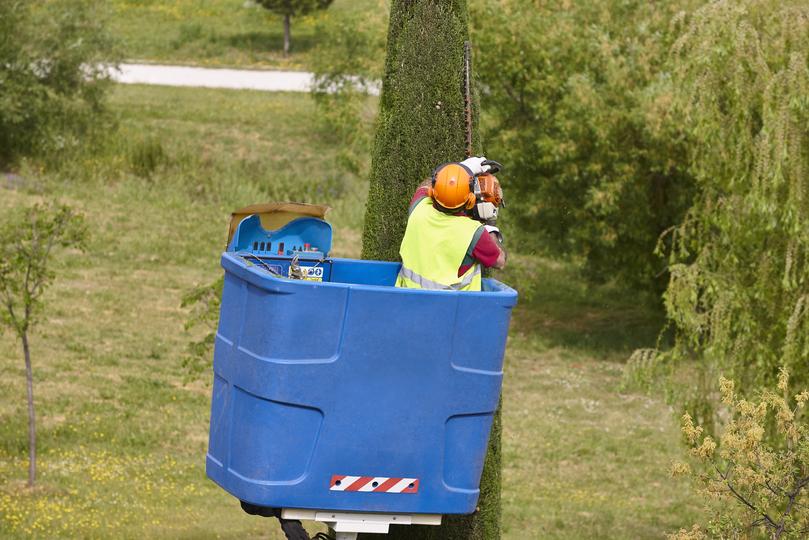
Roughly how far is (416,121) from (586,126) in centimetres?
1277

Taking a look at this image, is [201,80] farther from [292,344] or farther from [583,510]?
[292,344]

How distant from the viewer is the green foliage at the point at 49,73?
2677 centimetres

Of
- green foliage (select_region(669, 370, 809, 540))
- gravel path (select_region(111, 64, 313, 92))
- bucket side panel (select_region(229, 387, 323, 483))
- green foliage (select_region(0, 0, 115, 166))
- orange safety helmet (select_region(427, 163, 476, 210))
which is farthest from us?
gravel path (select_region(111, 64, 313, 92))

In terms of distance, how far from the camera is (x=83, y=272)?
22.4 m

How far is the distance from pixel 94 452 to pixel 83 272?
8.21 meters

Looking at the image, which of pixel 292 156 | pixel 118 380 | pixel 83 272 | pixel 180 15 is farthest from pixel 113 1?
pixel 118 380

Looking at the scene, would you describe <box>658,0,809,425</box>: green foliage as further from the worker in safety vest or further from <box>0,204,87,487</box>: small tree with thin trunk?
<box>0,204,87,487</box>: small tree with thin trunk

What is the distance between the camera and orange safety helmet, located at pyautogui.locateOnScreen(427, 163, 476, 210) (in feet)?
20.5

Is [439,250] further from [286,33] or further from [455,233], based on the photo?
[286,33]

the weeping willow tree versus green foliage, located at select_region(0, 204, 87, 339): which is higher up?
the weeping willow tree

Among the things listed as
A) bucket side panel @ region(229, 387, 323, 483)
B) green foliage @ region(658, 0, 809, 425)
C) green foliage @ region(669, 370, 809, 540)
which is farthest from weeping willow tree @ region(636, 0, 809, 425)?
bucket side panel @ region(229, 387, 323, 483)

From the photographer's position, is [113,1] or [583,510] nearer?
[583,510]

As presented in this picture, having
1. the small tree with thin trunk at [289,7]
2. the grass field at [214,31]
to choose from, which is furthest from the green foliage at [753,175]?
A: the small tree with thin trunk at [289,7]

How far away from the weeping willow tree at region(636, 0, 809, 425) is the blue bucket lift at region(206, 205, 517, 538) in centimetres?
586
